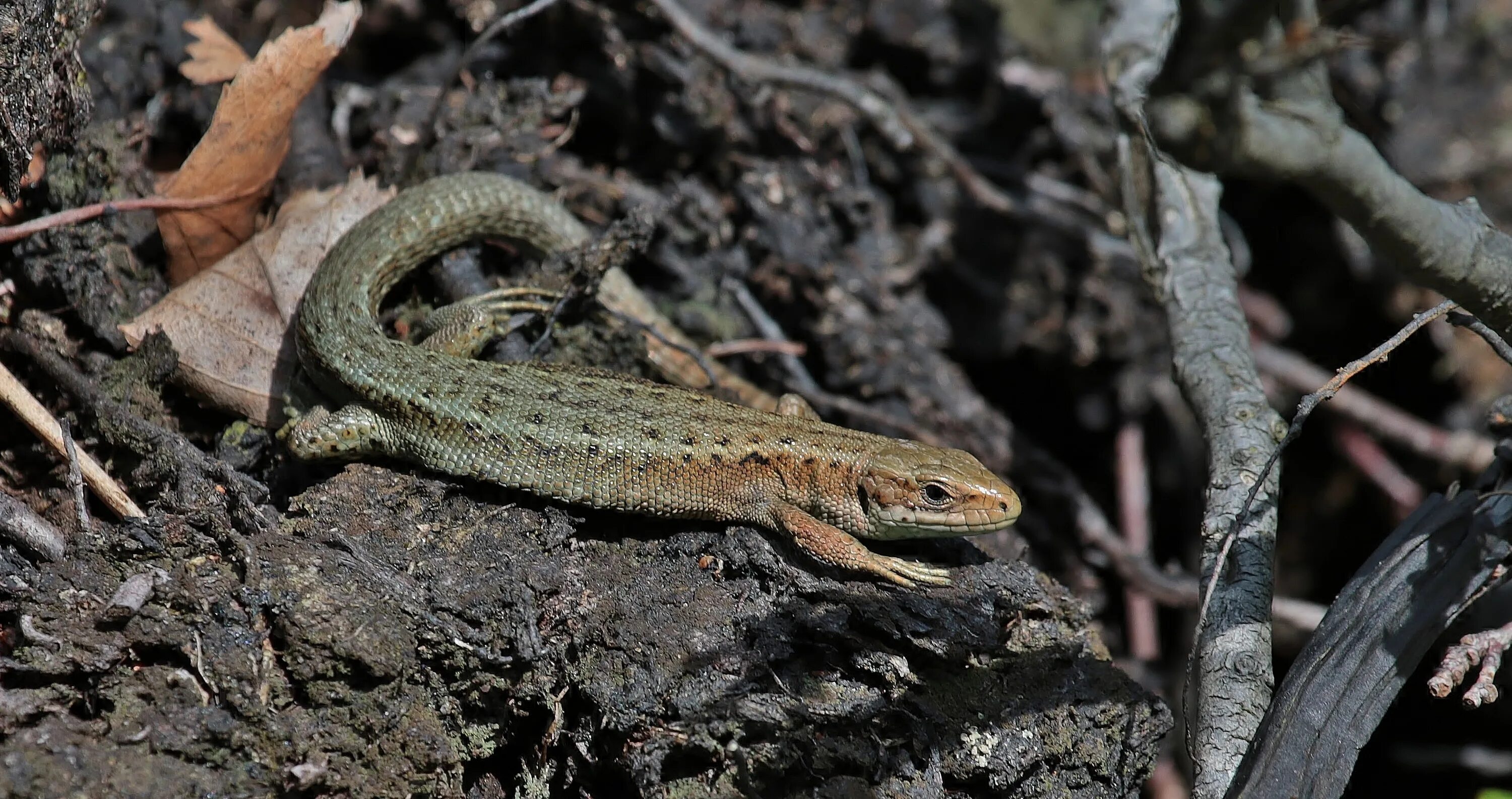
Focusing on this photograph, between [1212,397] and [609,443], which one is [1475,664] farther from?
[609,443]

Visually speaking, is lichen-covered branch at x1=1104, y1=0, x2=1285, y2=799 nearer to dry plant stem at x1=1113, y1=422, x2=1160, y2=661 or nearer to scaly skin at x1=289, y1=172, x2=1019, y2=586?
scaly skin at x1=289, y1=172, x2=1019, y2=586

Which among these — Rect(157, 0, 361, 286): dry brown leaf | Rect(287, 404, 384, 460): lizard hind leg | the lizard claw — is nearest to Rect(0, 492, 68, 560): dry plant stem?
Rect(287, 404, 384, 460): lizard hind leg

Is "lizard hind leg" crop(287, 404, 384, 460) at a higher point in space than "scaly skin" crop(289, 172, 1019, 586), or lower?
lower

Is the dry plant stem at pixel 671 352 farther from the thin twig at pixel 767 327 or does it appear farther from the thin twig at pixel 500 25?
the thin twig at pixel 500 25

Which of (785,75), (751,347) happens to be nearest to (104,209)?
(751,347)

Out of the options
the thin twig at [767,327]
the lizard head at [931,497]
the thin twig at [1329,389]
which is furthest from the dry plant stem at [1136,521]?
the thin twig at [1329,389]

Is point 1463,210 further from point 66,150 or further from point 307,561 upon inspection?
point 66,150
